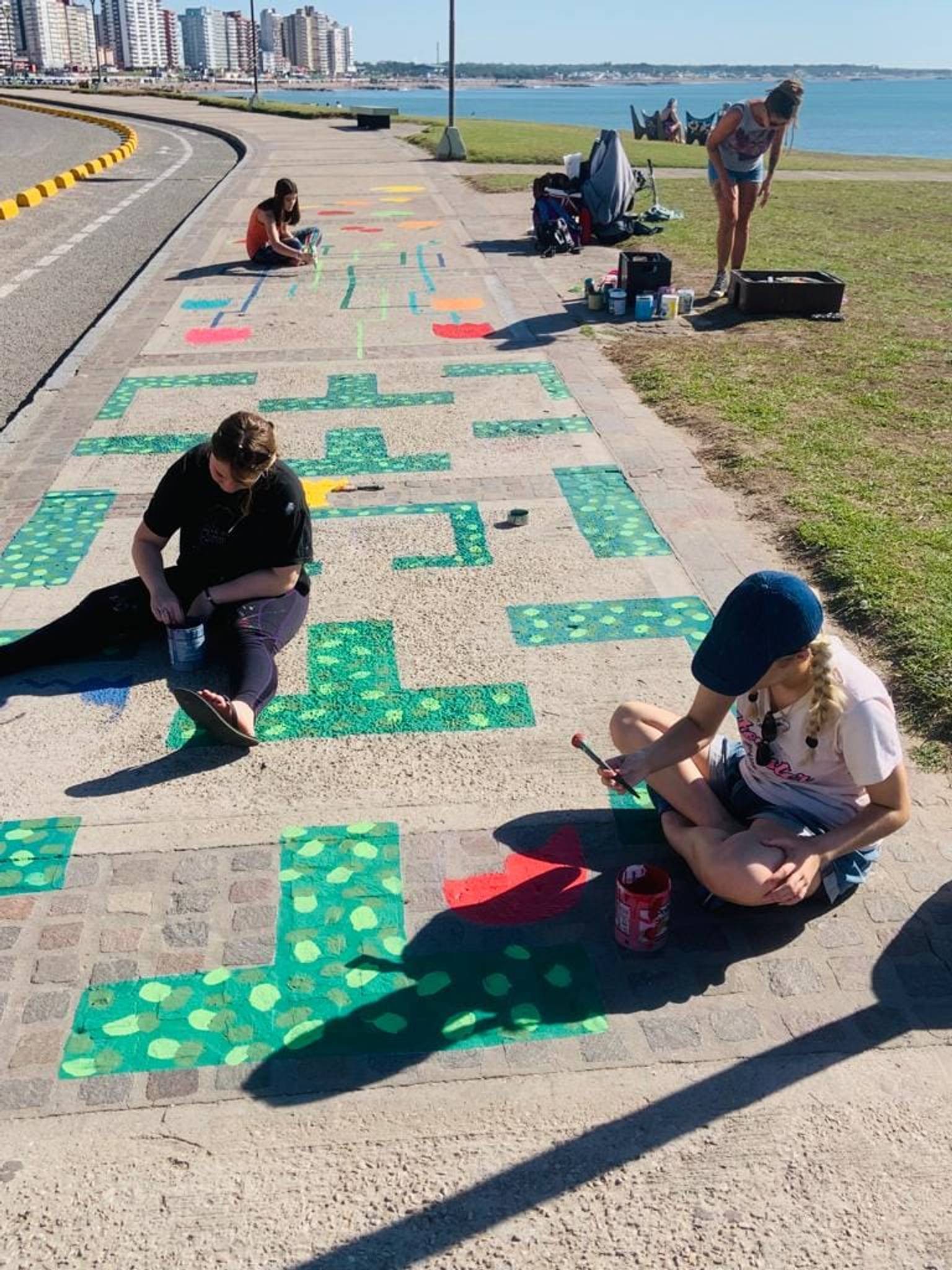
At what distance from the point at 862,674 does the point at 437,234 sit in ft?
45.9

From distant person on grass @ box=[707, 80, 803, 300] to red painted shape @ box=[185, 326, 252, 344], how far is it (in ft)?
15.4

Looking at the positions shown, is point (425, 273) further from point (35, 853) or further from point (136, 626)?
point (35, 853)

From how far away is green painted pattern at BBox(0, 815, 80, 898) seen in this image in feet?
11.9

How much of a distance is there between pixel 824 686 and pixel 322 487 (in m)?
4.38

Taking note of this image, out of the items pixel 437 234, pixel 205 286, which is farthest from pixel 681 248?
pixel 205 286

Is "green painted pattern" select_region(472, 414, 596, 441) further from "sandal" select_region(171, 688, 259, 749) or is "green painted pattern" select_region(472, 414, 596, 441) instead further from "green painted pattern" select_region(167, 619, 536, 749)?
"sandal" select_region(171, 688, 259, 749)

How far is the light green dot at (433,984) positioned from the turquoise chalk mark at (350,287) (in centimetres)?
951

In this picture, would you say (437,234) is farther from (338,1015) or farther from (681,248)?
(338,1015)

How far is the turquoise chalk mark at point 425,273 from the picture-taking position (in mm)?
12603

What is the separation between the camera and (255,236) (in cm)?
1337

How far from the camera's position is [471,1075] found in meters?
2.94

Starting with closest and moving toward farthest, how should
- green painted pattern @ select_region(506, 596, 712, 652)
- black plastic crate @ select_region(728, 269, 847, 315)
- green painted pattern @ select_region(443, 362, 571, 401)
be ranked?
green painted pattern @ select_region(506, 596, 712, 652), green painted pattern @ select_region(443, 362, 571, 401), black plastic crate @ select_region(728, 269, 847, 315)

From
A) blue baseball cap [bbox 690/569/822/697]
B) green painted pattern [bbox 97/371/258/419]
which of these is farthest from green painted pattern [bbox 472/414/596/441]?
blue baseball cap [bbox 690/569/822/697]

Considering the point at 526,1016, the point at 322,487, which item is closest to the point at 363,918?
the point at 526,1016
